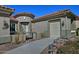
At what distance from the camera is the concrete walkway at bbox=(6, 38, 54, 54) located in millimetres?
3598

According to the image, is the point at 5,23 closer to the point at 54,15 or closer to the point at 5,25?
the point at 5,25

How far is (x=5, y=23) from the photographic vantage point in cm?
362

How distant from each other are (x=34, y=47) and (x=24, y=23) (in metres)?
0.33

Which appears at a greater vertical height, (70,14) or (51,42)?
(70,14)

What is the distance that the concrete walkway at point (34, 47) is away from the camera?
3.60 metres

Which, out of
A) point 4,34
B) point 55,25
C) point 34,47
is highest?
point 55,25

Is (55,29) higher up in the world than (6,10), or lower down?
lower down

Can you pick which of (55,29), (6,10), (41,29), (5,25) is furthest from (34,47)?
(6,10)

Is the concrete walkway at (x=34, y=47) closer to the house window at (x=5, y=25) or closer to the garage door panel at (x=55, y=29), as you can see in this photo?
the garage door panel at (x=55, y=29)
